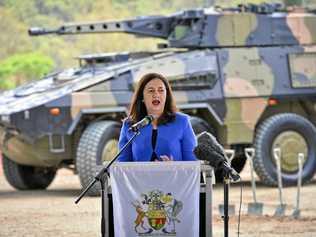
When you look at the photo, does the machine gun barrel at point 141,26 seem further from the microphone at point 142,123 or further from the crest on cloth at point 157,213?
the crest on cloth at point 157,213

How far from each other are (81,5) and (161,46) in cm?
4175

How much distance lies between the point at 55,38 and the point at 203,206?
175ft

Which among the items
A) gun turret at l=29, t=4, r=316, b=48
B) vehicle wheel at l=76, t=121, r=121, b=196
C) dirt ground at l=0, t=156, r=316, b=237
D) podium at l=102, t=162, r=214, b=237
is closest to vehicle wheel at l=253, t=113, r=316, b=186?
dirt ground at l=0, t=156, r=316, b=237

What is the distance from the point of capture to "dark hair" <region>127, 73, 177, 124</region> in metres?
8.96

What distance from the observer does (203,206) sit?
28.3 ft

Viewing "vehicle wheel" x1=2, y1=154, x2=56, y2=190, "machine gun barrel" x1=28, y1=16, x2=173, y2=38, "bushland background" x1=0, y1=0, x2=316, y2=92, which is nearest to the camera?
"vehicle wheel" x1=2, y1=154, x2=56, y2=190

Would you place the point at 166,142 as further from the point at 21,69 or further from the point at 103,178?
the point at 21,69

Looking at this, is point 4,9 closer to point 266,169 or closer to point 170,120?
point 266,169

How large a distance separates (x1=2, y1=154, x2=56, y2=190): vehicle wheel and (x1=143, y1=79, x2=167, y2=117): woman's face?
35.1 feet

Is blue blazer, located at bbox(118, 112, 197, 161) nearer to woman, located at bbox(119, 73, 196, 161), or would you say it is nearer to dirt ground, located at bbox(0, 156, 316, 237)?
woman, located at bbox(119, 73, 196, 161)

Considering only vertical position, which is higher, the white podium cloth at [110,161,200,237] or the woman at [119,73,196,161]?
the woman at [119,73,196,161]

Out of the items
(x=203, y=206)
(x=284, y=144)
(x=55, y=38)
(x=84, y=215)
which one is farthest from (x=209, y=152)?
(x=55, y=38)

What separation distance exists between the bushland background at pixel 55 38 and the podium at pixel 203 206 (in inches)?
1439

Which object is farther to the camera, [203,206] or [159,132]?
[159,132]
